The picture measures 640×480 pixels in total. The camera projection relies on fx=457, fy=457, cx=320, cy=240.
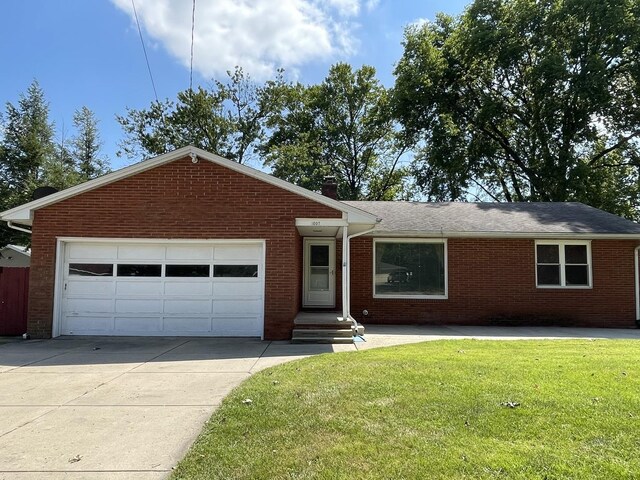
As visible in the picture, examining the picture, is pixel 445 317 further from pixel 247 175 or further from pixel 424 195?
pixel 424 195

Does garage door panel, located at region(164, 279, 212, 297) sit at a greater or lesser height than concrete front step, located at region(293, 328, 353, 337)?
greater

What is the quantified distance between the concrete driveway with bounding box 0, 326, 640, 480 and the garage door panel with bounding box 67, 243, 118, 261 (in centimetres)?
194

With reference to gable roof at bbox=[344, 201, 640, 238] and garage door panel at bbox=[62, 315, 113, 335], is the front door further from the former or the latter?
garage door panel at bbox=[62, 315, 113, 335]

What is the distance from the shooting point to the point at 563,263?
1396cm

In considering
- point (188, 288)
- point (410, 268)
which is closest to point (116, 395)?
point (188, 288)

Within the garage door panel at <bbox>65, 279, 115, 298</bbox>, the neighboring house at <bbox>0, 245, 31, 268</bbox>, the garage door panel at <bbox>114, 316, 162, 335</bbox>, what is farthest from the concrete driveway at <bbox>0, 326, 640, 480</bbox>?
the neighboring house at <bbox>0, 245, 31, 268</bbox>

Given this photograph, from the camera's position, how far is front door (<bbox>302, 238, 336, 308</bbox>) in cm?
Answer: 1437

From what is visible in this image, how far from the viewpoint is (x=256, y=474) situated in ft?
11.6

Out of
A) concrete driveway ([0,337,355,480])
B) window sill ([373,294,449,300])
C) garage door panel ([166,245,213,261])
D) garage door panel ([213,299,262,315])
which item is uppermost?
garage door panel ([166,245,213,261])

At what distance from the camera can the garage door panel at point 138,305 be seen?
11.1 metres

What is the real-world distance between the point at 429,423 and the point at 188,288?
7.88m

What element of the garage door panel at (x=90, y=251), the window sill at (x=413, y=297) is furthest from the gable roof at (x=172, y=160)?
the window sill at (x=413, y=297)

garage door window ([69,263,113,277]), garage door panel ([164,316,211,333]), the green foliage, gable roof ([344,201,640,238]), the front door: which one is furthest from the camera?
the green foliage

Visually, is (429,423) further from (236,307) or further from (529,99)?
(529,99)
